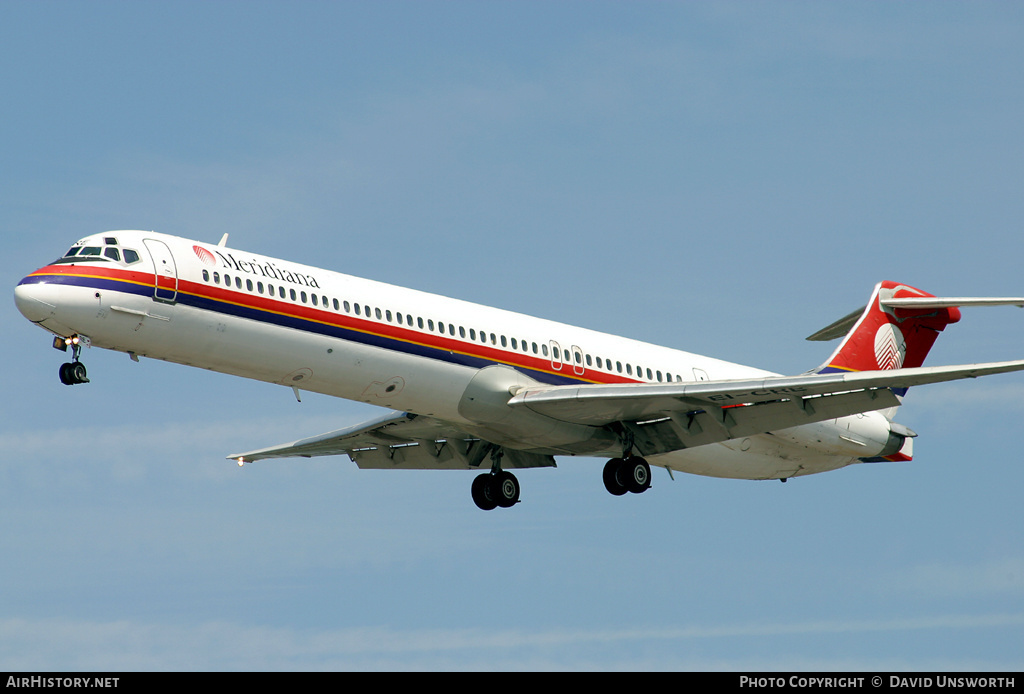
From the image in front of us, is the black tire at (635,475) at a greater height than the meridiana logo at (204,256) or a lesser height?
lesser

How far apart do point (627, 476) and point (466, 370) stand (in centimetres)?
505

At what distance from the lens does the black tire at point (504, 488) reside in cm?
3294

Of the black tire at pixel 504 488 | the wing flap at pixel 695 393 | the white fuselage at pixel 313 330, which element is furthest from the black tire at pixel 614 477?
the black tire at pixel 504 488

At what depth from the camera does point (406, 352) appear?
27797mm

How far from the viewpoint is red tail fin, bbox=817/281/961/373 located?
3575cm

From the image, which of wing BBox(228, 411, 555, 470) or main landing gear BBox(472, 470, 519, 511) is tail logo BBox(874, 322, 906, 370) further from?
main landing gear BBox(472, 470, 519, 511)

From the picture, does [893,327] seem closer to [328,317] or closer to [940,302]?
[940,302]

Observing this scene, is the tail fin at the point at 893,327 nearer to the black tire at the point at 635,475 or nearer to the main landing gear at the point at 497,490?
the black tire at the point at 635,475

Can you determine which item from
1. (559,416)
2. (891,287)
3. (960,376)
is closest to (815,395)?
(960,376)

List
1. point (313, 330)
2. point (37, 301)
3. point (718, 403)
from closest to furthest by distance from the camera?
point (37, 301)
point (313, 330)
point (718, 403)

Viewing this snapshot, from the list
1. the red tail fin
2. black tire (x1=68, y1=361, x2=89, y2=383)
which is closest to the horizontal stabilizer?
the red tail fin

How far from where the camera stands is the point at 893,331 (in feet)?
120

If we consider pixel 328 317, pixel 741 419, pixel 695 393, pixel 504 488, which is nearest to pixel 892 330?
pixel 741 419

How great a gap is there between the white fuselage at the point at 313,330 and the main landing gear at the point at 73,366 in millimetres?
180
